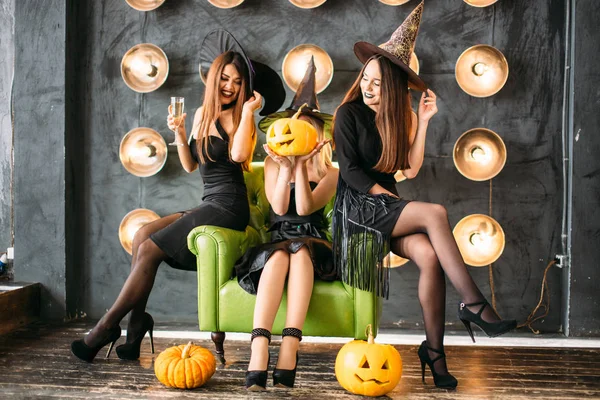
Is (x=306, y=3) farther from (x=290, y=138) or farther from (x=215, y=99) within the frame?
(x=290, y=138)

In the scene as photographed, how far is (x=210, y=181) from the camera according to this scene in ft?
10.7

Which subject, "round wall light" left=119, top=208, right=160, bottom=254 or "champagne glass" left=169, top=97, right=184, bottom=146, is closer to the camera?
"champagne glass" left=169, top=97, right=184, bottom=146

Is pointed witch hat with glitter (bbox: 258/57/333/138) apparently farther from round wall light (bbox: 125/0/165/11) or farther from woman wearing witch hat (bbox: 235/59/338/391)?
round wall light (bbox: 125/0/165/11)

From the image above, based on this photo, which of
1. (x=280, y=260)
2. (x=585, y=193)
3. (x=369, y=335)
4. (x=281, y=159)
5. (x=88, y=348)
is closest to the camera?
(x=369, y=335)

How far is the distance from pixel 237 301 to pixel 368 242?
2.25 feet

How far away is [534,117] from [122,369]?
292 centimetres

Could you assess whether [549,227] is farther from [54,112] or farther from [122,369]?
[54,112]

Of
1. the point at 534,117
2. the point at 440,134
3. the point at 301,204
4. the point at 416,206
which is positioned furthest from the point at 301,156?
the point at 534,117

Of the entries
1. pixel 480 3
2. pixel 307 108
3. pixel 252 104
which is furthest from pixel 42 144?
A: pixel 480 3

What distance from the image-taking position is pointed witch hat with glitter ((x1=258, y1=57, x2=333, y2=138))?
3.24 m

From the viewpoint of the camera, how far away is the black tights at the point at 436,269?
2559 millimetres

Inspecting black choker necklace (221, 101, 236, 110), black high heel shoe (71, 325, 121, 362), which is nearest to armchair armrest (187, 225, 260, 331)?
black high heel shoe (71, 325, 121, 362)

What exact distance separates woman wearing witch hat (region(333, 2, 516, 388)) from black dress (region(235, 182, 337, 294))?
0.07 m

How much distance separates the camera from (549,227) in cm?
390
